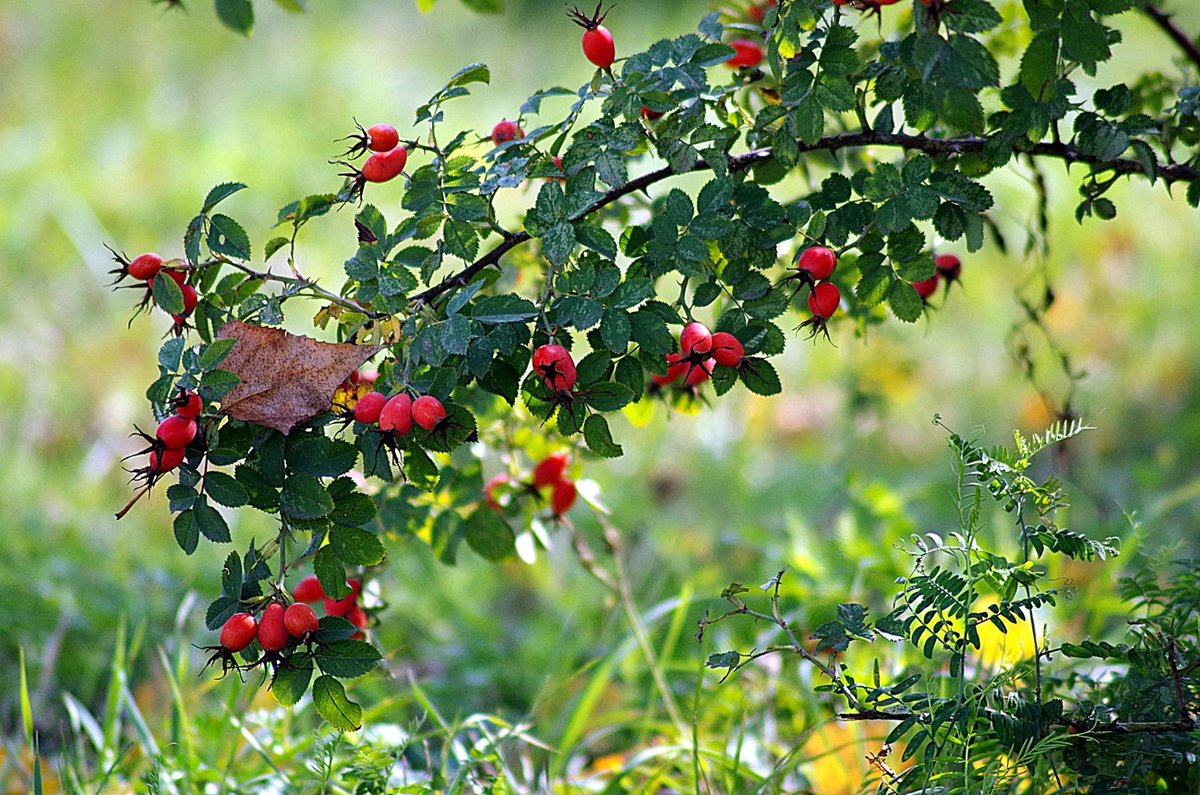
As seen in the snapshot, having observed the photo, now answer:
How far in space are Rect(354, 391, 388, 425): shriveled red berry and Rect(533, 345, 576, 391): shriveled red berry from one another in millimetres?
146

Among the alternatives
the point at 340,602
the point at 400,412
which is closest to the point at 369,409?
the point at 400,412

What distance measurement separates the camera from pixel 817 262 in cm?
117

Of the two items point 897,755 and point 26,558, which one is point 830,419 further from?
point 26,558

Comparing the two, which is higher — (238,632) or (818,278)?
(818,278)

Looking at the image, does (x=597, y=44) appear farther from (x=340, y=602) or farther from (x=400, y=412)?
(x=340, y=602)

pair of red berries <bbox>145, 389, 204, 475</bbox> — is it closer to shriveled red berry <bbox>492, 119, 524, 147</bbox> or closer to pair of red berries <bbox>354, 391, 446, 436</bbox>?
pair of red berries <bbox>354, 391, 446, 436</bbox>

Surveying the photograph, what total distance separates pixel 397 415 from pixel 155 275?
315 mm

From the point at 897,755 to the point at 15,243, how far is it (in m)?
3.12

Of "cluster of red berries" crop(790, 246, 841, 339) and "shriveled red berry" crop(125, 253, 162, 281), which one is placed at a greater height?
"cluster of red berries" crop(790, 246, 841, 339)

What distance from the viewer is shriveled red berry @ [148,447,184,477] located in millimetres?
1029

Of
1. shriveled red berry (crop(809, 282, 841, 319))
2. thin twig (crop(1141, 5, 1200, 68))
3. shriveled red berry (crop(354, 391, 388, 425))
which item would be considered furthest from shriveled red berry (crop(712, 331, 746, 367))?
thin twig (crop(1141, 5, 1200, 68))

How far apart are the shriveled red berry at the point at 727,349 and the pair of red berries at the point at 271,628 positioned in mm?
454

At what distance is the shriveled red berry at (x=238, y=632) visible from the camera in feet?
3.53

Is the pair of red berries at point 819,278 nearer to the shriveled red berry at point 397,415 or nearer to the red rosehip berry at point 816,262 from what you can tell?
the red rosehip berry at point 816,262
